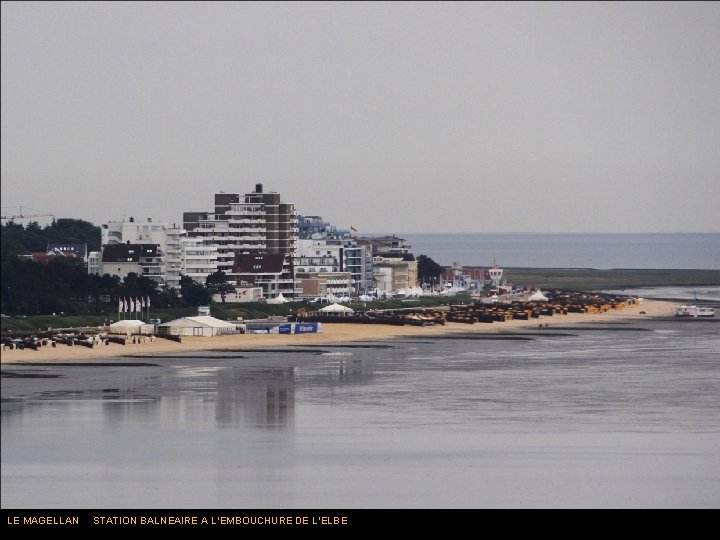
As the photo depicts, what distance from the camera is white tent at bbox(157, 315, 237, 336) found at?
11112cm

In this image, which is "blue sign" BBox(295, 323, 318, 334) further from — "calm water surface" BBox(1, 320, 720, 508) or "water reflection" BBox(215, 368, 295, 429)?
"water reflection" BBox(215, 368, 295, 429)

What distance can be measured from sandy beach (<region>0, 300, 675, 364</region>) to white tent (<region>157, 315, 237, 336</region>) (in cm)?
160

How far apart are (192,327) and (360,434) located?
197 feet

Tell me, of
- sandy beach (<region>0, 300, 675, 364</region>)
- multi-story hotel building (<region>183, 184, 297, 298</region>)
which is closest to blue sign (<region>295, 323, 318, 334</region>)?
sandy beach (<region>0, 300, 675, 364</region>)

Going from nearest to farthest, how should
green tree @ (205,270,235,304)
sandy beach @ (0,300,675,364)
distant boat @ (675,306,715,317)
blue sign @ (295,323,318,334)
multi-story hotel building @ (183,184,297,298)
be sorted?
sandy beach @ (0,300,675,364) → blue sign @ (295,323,318,334) → distant boat @ (675,306,715,317) → green tree @ (205,270,235,304) → multi-story hotel building @ (183,184,297,298)

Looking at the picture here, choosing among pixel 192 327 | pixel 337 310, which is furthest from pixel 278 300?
pixel 192 327

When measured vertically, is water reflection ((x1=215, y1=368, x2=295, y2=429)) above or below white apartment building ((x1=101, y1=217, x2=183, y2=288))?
below

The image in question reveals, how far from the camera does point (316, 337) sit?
380 ft

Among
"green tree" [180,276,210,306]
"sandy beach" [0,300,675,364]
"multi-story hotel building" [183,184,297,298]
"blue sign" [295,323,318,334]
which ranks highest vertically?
"multi-story hotel building" [183,184,297,298]

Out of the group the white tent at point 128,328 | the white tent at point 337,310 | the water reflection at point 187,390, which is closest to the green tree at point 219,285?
the white tent at point 337,310

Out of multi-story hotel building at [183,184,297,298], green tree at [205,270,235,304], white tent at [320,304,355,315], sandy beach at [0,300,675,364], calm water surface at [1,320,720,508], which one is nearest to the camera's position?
calm water surface at [1,320,720,508]

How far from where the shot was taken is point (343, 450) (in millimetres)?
49188

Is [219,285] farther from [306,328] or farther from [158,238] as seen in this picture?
[306,328]
